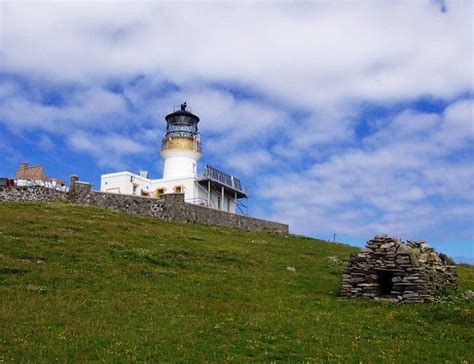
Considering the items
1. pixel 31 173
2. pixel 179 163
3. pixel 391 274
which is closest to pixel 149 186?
pixel 179 163

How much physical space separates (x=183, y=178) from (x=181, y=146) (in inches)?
302

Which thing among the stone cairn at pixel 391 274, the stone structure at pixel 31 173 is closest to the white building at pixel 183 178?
the stone structure at pixel 31 173

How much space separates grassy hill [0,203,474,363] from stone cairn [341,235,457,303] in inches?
39.0

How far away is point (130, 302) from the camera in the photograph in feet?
63.6

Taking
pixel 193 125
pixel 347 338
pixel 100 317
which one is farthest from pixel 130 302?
pixel 193 125

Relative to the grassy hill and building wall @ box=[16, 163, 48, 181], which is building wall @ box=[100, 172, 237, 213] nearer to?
building wall @ box=[16, 163, 48, 181]

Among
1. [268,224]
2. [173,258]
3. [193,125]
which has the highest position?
[193,125]

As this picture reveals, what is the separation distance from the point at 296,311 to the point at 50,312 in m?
9.17

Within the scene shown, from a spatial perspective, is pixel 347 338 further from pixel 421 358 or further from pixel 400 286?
pixel 400 286

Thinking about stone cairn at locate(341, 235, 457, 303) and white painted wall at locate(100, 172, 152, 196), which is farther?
white painted wall at locate(100, 172, 152, 196)

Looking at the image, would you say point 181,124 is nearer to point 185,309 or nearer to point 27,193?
point 27,193

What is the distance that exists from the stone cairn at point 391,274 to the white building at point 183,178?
123 feet

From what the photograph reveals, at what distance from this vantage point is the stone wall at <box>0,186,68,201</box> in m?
47.9

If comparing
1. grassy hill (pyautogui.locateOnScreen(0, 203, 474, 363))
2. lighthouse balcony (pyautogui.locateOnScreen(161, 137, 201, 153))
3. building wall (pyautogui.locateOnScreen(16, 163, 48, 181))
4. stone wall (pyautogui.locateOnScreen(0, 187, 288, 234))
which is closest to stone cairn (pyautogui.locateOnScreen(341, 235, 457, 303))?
grassy hill (pyautogui.locateOnScreen(0, 203, 474, 363))
